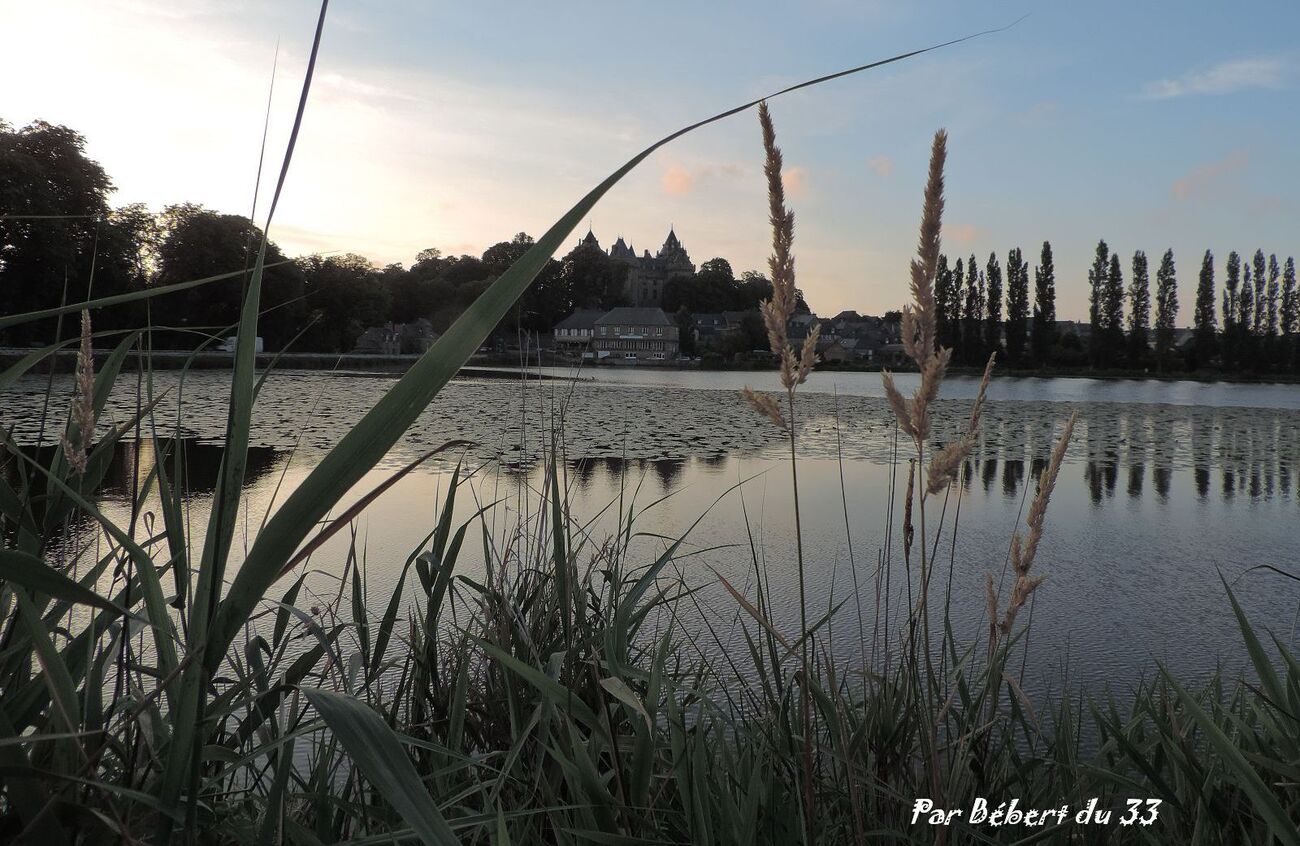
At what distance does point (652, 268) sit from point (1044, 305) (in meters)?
73.8

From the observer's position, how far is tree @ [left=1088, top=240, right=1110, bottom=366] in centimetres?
5103

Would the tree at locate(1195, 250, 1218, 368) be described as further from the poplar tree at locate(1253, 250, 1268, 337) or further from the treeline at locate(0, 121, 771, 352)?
the treeline at locate(0, 121, 771, 352)

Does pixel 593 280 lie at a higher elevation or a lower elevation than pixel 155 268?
higher

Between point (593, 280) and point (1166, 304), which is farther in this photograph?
point (593, 280)

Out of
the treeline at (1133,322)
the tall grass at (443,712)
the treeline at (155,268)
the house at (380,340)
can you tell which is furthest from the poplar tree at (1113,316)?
the tall grass at (443,712)

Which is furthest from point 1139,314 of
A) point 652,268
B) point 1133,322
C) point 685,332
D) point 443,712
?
point 652,268

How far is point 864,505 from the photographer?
6.78 m

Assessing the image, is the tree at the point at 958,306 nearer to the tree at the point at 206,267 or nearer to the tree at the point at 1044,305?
the tree at the point at 1044,305

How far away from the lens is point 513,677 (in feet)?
6.07

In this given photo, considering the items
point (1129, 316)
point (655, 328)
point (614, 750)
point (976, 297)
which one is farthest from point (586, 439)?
point (655, 328)

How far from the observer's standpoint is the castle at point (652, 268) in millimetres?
110375

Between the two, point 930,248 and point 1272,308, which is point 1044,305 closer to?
point 1272,308

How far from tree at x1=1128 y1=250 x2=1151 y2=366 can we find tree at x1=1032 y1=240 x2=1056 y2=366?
18.1 feet

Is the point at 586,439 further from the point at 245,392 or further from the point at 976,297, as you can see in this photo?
the point at 976,297
